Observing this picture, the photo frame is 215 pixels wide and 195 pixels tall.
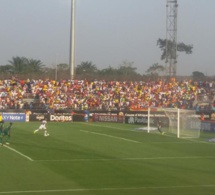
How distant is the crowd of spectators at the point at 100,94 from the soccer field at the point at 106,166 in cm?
2734

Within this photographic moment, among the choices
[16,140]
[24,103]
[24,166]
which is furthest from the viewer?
[24,103]

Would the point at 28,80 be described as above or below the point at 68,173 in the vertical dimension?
above

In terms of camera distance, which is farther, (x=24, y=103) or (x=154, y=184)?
(x=24, y=103)

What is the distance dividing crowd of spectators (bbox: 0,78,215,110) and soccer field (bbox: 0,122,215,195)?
89.7 feet

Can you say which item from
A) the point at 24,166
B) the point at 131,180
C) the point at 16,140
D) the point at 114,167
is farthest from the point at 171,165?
the point at 16,140

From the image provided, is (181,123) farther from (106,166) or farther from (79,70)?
(79,70)

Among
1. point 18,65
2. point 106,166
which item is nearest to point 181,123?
point 106,166

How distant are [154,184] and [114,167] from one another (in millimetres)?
4055

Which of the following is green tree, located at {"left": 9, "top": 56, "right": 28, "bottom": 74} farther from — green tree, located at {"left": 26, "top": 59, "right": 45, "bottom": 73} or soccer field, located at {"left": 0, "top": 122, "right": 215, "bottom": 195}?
soccer field, located at {"left": 0, "top": 122, "right": 215, "bottom": 195}

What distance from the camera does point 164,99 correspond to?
216 feet

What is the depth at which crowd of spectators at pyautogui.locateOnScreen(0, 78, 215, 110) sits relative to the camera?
61875mm

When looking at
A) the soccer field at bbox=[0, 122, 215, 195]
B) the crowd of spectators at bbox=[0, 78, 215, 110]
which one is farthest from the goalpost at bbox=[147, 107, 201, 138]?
the crowd of spectators at bbox=[0, 78, 215, 110]

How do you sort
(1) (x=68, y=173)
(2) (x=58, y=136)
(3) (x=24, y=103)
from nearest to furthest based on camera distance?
1. (1) (x=68, y=173)
2. (2) (x=58, y=136)
3. (3) (x=24, y=103)

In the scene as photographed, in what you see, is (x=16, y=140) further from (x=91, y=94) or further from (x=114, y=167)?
(x=91, y=94)
